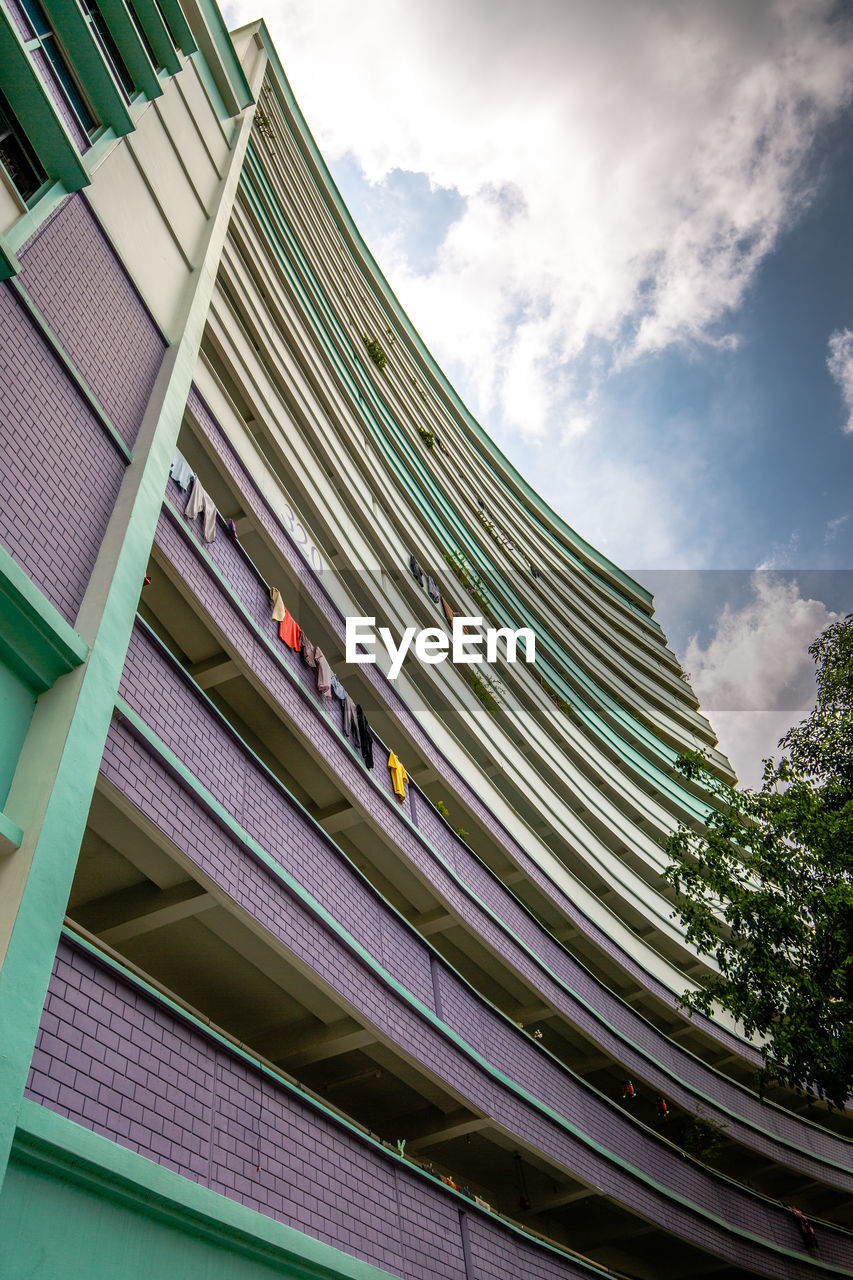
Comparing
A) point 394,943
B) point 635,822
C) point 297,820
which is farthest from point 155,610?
point 635,822

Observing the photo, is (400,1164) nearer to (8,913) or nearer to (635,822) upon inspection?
(8,913)

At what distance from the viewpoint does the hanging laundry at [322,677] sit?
11.6 m

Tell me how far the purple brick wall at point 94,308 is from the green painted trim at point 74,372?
215 millimetres

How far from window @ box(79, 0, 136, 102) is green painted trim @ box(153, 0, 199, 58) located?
0.97 meters

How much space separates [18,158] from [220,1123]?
8.04 metres

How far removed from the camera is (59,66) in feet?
26.7

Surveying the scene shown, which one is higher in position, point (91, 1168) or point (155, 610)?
point (155, 610)

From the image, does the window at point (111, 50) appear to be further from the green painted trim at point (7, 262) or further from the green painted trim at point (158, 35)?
the green painted trim at point (7, 262)

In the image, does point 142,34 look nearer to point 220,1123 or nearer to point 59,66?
point 59,66

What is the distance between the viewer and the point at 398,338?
33062 mm

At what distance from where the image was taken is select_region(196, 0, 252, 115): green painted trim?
12086 millimetres

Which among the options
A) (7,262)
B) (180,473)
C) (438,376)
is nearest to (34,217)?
(7,262)

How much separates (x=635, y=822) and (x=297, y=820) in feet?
67.5

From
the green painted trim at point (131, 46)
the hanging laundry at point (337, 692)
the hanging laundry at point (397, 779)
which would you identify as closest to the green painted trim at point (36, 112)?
the green painted trim at point (131, 46)
